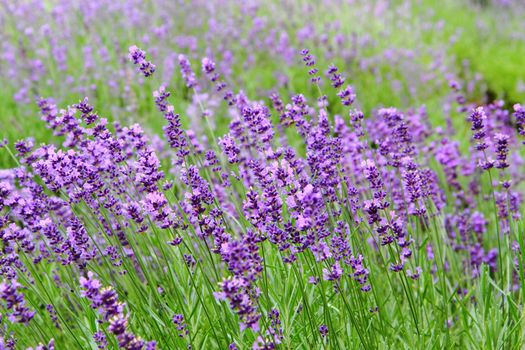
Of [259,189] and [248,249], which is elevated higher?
[259,189]

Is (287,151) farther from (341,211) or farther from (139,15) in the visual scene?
(139,15)

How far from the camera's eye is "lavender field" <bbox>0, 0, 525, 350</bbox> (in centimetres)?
235

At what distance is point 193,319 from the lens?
2.81 meters

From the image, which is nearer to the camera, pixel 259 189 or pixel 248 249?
pixel 248 249

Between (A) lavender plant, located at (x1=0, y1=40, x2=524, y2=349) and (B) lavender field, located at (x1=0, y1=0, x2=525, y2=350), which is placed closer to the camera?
(A) lavender plant, located at (x1=0, y1=40, x2=524, y2=349)

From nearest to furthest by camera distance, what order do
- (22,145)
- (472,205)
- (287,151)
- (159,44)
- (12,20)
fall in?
(287,151)
(22,145)
(472,205)
(159,44)
(12,20)

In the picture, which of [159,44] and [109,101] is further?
[159,44]

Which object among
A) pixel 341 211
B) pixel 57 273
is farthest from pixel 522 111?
pixel 57 273

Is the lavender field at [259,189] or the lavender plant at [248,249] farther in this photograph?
the lavender field at [259,189]

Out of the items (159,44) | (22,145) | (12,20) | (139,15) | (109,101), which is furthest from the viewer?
(12,20)

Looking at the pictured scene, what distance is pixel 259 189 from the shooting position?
10.1ft

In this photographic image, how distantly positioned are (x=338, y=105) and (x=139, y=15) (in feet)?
13.0

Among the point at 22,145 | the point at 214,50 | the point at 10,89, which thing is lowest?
the point at 22,145

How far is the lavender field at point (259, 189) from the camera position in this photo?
2.35 meters
